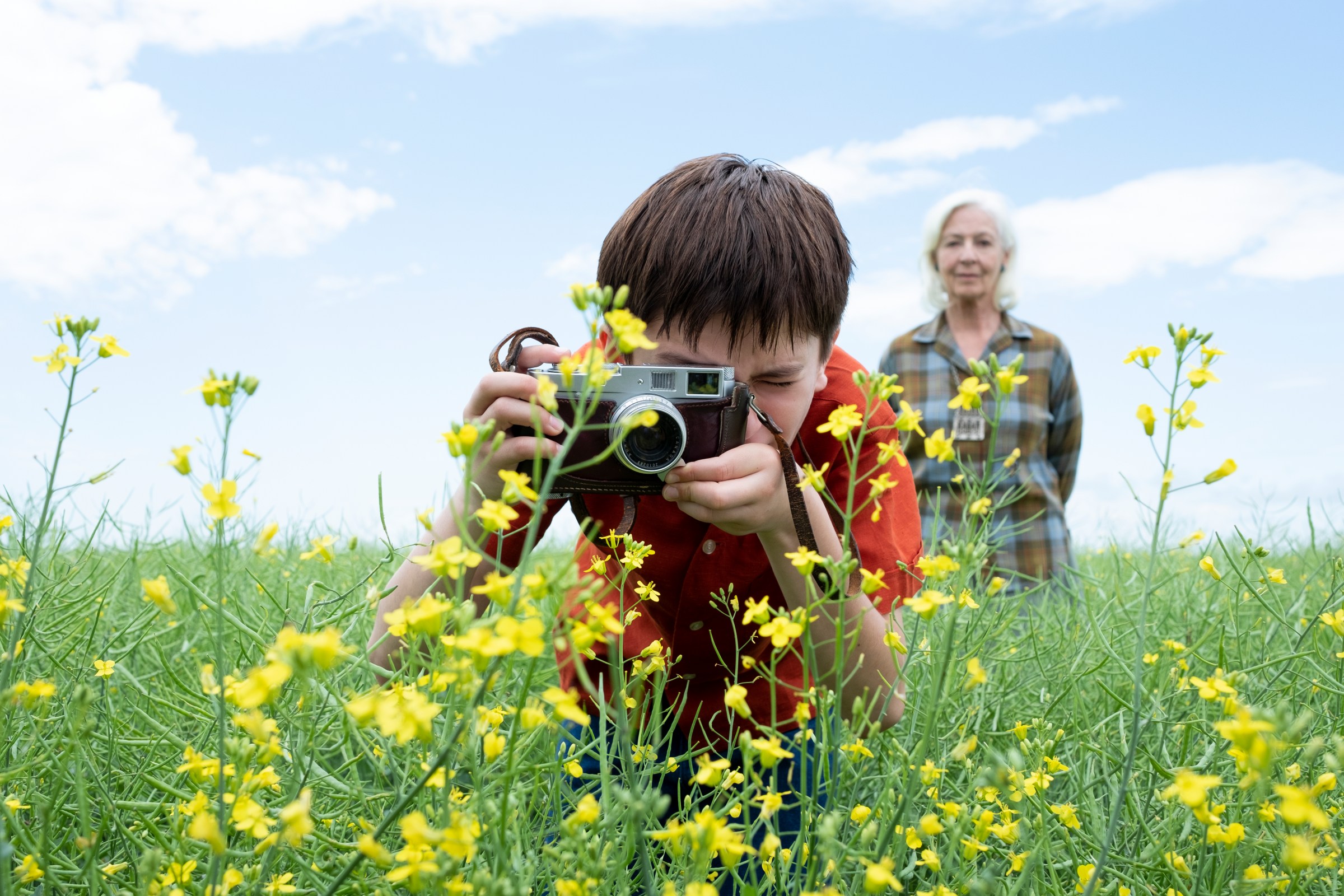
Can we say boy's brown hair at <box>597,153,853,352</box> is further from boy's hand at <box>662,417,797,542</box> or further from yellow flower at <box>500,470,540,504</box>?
yellow flower at <box>500,470,540,504</box>

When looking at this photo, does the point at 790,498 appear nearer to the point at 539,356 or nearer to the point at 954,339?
the point at 539,356

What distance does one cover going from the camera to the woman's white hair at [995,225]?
4.33 metres

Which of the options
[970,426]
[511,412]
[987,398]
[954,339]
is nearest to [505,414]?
[511,412]

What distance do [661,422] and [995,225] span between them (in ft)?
11.4

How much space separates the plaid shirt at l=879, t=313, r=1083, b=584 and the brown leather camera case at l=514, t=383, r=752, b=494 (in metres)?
2.55

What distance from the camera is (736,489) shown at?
122 cm

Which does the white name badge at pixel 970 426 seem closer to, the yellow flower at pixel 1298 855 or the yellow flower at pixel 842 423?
the yellow flower at pixel 842 423

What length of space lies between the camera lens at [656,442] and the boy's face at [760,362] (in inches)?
7.2

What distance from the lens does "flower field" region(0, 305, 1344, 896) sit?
0.69 meters

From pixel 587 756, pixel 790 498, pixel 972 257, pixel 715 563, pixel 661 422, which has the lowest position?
pixel 587 756

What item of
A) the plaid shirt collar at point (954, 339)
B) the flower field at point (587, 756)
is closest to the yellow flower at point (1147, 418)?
the flower field at point (587, 756)

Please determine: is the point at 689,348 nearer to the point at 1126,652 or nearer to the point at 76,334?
the point at 76,334

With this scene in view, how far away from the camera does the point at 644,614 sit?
5.70ft

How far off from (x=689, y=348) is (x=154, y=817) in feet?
3.00
